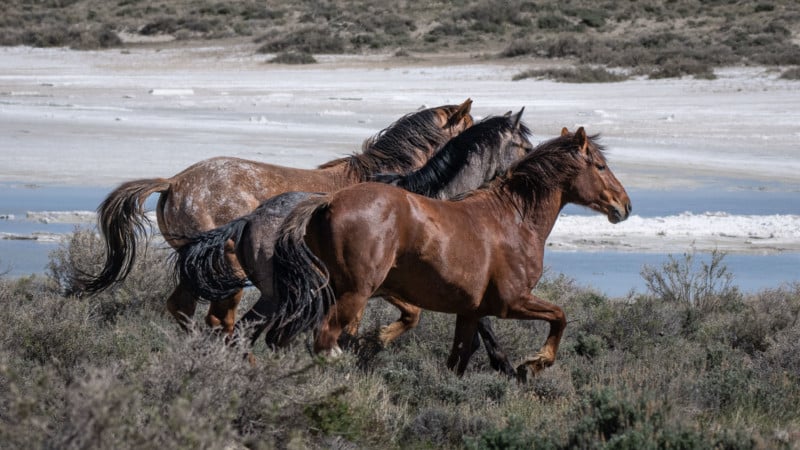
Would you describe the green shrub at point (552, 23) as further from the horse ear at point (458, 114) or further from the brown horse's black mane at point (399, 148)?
the brown horse's black mane at point (399, 148)

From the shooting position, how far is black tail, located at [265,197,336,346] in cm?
673

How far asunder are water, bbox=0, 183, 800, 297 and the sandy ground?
224mm

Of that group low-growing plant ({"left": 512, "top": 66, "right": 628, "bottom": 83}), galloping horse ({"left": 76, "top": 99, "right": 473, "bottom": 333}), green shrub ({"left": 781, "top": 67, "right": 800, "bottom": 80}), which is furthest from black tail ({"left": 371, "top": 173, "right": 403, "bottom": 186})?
green shrub ({"left": 781, "top": 67, "right": 800, "bottom": 80})

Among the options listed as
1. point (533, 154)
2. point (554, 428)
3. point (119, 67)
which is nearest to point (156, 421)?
point (554, 428)

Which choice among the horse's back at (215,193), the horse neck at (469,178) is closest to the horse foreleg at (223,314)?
the horse's back at (215,193)

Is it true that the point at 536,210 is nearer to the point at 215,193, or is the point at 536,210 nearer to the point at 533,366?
the point at 533,366

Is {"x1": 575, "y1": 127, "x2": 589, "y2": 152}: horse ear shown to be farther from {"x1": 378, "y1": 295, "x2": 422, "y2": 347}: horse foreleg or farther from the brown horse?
{"x1": 378, "y1": 295, "x2": 422, "y2": 347}: horse foreleg

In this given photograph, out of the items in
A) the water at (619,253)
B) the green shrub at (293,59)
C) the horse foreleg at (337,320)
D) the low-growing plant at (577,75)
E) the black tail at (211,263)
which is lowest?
the green shrub at (293,59)

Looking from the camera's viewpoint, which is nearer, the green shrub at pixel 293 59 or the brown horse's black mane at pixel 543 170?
the brown horse's black mane at pixel 543 170

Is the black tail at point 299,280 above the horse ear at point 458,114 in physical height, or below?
below

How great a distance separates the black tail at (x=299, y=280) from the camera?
265 inches

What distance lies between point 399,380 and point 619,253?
7528mm

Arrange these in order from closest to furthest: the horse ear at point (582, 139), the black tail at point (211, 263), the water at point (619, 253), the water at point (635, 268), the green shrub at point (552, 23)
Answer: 1. the black tail at point (211, 263)
2. the horse ear at point (582, 139)
3. the water at point (635, 268)
4. the water at point (619, 253)
5. the green shrub at point (552, 23)

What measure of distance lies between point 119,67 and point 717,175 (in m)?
22.2
